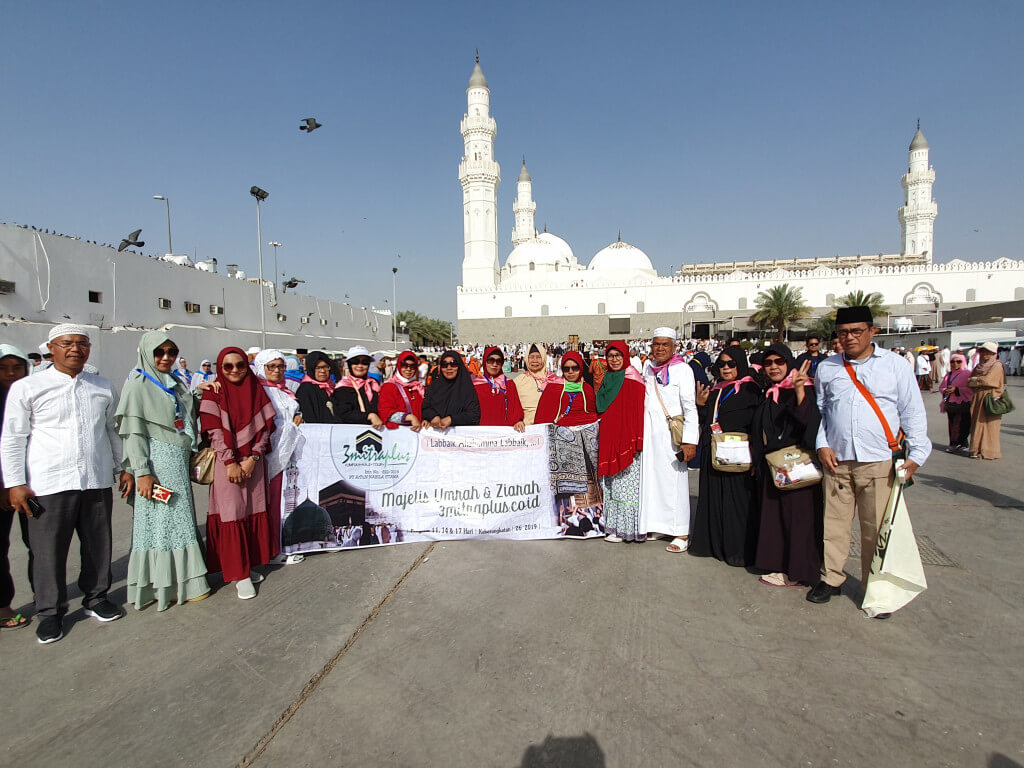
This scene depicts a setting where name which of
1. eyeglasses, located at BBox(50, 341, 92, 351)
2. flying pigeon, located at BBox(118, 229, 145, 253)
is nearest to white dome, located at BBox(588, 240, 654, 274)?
flying pigeon, located at BBox(118, 229, 145, 253)

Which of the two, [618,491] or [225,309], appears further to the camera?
[225,309]

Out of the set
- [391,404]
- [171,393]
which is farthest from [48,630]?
[391,404]

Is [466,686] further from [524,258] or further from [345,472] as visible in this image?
[524,258]

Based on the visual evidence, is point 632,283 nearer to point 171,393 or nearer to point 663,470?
point 663,470

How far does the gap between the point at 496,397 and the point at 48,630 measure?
2958mm

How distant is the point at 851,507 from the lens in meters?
2.89

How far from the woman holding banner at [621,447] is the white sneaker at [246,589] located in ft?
7.81

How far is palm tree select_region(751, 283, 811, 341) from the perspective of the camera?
134 ft

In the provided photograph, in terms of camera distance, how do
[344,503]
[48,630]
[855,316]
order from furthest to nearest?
[344,503], [855,316], [48,630]

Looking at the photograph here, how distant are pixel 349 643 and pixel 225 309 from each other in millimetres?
22936

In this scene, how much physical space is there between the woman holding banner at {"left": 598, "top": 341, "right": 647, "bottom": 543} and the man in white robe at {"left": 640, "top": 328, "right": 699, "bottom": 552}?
6 centimetres

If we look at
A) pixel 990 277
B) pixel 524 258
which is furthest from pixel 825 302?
pixel 524 258

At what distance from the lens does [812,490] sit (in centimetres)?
310

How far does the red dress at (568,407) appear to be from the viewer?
406 cm
